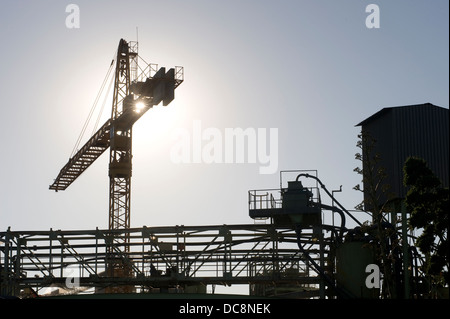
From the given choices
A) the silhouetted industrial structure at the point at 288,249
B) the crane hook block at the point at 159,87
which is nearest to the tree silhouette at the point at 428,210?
the silhouetted industrial structure at the point at 288,249

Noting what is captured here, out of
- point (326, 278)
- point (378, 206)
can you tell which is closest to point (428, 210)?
point (378, 206)

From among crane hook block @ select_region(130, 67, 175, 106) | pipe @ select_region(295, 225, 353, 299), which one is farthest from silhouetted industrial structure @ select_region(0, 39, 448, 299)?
crane hook block @ select_region(130, 67, 175, 106)

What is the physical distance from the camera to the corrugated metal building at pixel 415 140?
136ft

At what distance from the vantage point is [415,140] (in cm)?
4166

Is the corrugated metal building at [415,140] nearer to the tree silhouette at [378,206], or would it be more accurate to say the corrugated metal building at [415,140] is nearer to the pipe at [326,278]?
the tree silhouette at [378,206]

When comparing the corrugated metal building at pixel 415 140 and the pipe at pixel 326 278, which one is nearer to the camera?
the pipe at pixel 326 278

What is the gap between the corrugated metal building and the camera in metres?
41.3

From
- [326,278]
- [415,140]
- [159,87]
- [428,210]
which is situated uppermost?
[159,87]

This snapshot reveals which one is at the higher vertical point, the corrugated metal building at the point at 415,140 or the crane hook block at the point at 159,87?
the crane hook block at the point at 159,87

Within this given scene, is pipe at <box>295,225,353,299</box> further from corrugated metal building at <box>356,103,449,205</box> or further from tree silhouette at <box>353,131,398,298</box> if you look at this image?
corrugated metal building at <box>356,103,449,205</box>

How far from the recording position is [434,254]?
39906 millimetres

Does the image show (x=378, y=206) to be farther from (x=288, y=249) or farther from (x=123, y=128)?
(x=123, y=128)
